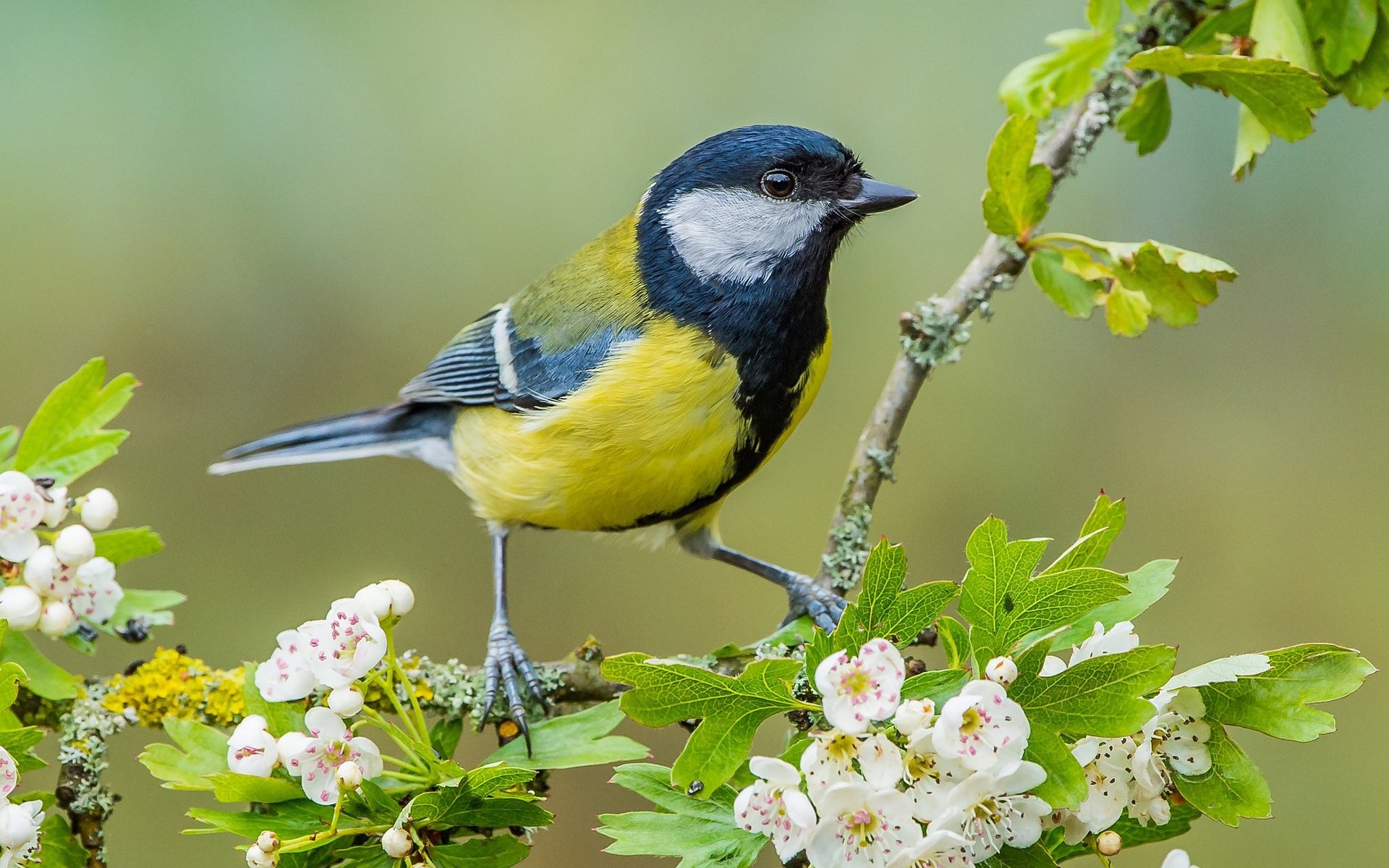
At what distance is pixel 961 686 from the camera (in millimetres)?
999

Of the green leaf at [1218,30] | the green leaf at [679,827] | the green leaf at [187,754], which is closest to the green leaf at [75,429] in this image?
the green leaf at [187,754]

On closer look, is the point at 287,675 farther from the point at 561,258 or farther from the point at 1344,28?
the point at 561,258

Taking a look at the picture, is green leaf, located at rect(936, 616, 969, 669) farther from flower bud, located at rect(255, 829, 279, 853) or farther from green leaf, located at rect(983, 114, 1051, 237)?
green leaf, located at rect(983, 114, 1051, 237)

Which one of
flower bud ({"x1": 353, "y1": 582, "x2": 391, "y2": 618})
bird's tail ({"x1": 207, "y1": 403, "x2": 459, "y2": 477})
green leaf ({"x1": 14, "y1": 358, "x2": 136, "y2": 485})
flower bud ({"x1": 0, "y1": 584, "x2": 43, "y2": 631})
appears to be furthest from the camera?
bird's tail ({"x1": 207, "y1": 403, "x2": 459, "y2": 477})

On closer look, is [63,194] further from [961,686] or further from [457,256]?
[961,686]

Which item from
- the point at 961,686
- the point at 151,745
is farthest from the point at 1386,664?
the point at 151,745

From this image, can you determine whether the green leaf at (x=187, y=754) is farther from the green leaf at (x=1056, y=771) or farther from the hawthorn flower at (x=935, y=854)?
the green leaf at (x=1056, y=771)

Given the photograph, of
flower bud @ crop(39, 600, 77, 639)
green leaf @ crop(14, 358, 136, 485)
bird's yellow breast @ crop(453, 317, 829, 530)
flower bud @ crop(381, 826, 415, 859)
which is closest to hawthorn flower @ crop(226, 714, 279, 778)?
flower bud @ crop(381, 826, 415, 859)

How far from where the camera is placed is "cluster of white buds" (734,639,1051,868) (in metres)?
0.93

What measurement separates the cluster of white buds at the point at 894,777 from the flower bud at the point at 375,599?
1.30ft

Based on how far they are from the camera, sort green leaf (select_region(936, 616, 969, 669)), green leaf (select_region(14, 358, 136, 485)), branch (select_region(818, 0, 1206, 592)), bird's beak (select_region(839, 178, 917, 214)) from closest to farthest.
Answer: green leaf (select_region(936, 616, 969, 669)) < green leaf (select_region(14, 358, 136, 485)) < branch (select_region(818, 0, 1206, 592)) < bird's beak (select_region(839, 178, 917, 214))

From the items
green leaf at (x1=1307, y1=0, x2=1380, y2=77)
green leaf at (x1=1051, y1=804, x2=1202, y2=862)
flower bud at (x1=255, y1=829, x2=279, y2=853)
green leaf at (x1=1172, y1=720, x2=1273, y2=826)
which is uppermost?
green leaf at (x1=1307, y1=0, x2=1380, y2=77)

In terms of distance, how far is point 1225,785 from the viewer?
1073 mm

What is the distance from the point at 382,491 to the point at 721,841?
105 inches
